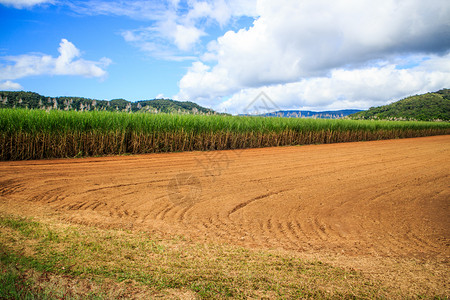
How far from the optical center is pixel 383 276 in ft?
9.20

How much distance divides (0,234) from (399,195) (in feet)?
22.3

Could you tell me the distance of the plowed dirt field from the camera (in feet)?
12.2

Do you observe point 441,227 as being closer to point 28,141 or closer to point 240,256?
point 240,256

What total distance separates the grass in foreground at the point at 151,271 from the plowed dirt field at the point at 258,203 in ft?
1.44

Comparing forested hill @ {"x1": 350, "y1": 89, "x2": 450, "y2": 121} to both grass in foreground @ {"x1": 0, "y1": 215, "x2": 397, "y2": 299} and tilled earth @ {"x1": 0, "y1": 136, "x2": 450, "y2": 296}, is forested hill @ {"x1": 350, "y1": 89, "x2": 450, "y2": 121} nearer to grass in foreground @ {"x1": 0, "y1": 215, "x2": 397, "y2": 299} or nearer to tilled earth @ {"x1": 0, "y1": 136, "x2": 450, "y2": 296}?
tilled earth @ {"x1": 0, "y1": 136, "x2": 450, "y2": 296}

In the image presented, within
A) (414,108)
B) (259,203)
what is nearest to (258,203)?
(259,203)

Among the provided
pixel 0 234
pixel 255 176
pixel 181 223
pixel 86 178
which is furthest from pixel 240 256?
pixel 86 178

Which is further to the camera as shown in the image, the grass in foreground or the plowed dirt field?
the plowed dirt field

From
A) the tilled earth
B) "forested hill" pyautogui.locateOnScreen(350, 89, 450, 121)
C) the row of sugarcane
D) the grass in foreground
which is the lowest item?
the grass in foreground

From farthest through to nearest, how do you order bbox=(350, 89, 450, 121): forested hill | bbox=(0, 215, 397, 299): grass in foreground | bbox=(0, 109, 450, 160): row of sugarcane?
bbox=(350, 89, 450, 121): forested hill < bbox=(0, 109, 450, 160): row of sugarcane < bbox=(0, 215, 397, 299): grass in foreground

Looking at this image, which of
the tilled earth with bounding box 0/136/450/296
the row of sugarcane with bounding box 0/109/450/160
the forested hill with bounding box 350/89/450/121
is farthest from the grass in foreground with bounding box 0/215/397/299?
the forested hill with bounding box 350/89/450/121

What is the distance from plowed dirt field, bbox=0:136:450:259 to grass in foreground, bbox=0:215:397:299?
0.44 meters

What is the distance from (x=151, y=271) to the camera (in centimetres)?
266

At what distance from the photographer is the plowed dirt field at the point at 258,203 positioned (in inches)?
146
